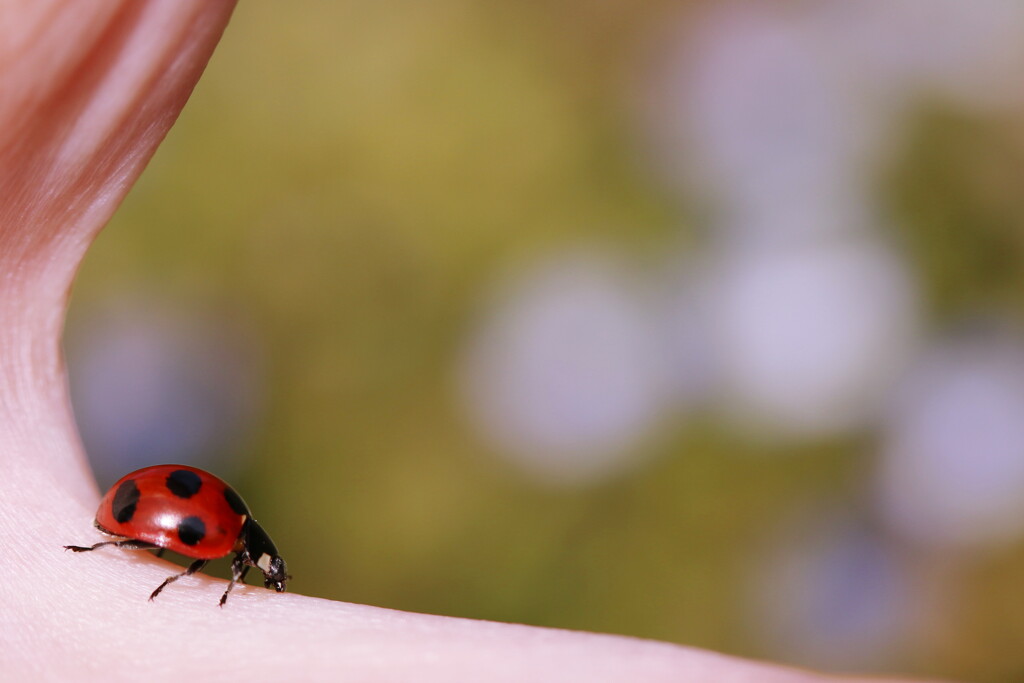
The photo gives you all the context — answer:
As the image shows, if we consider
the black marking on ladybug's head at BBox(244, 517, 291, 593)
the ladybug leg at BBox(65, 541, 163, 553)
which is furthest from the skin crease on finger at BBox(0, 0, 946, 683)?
the black marking on ladybug's head at BBox(244, 517, 291, 593)

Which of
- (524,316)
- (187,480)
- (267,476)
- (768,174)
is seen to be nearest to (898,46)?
(768,174)

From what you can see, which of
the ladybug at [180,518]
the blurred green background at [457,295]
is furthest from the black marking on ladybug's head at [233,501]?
the blurred green background at [457,295]

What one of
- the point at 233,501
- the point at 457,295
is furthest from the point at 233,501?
the point at 457,295

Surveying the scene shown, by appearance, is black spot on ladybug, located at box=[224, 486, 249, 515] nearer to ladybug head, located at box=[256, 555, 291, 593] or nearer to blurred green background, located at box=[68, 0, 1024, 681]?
ladybug head, located at box=[256, 555, 291, 593]

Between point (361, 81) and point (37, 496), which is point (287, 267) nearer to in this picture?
point (361, 81)

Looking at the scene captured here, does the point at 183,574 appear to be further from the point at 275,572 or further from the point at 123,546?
the point at 275,572

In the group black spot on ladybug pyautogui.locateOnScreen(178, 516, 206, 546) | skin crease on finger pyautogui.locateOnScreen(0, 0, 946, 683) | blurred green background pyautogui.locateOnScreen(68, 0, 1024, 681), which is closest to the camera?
skin crease on finger pyautogui.locateOnScreen(0, 0, 946, 683)
